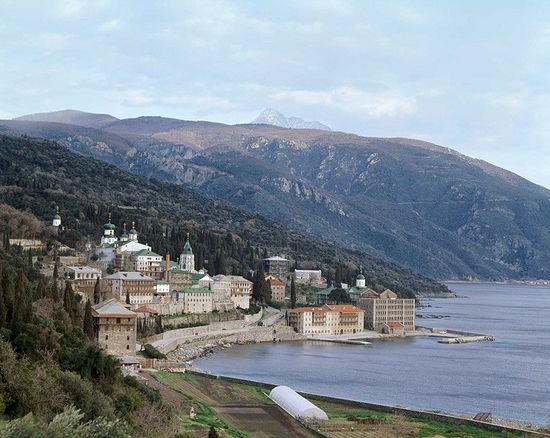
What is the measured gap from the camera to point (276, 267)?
12306cm

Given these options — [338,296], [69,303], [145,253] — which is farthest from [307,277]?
[69,303]

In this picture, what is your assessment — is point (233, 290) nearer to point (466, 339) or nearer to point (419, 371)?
point (466, 339)

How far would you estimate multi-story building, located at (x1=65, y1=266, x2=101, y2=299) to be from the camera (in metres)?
74.4

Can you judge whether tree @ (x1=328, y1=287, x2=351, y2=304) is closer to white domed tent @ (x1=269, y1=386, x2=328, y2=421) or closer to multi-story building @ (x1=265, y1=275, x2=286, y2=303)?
multi-story building @ (x1=265, y1=275, x2=286, y2=303)

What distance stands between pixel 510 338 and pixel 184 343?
4037cm

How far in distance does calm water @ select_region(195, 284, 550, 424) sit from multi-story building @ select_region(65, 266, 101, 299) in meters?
11.1

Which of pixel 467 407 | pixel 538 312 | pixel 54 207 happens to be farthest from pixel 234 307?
pixel 538 312

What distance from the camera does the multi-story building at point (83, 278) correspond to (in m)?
74.4

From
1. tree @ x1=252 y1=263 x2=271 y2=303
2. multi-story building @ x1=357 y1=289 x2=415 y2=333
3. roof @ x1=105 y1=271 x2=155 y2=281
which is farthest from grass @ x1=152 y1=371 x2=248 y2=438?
multi-story building @ x1=357 y1=289 x2=415 y2=333

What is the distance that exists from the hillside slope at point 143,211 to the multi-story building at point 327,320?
44.5ft

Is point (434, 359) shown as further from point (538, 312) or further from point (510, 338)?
point (538, 312)

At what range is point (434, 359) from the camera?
78.9 metres

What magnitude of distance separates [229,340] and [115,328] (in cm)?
2639

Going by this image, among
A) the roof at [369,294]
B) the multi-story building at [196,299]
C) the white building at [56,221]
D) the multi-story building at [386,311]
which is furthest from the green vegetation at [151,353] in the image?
the roof at [369,294]
